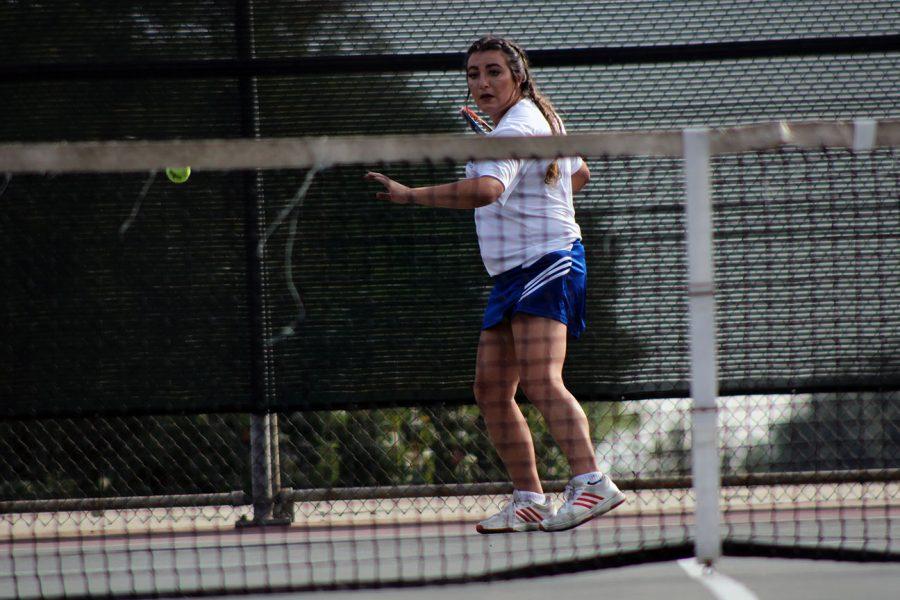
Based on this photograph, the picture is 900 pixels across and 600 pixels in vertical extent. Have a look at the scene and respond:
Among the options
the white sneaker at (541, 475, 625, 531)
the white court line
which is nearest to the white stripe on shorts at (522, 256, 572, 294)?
the white sneaker at (541, 475, 625, 531)

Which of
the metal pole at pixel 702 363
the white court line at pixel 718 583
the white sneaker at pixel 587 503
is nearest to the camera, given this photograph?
the white court line at pixel 718 583

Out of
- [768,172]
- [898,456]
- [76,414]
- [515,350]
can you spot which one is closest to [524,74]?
[515,350]

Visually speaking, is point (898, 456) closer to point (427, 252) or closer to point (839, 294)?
point (839, 294)

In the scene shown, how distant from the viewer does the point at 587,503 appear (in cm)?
367

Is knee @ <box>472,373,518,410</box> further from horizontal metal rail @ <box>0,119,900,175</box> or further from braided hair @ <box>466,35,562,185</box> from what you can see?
horizontal metal rail @ <box>0,119,900,175</box>

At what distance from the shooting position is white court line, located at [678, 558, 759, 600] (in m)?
2.94

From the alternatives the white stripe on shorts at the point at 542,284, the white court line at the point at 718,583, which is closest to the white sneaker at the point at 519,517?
the white court line at the point at 718,583

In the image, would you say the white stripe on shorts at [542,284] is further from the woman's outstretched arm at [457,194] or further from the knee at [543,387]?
the woman's outstretched arm at [457,194]

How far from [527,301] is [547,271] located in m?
0.12

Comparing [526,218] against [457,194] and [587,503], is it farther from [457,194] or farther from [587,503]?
[587,503]

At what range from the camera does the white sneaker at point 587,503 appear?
12.0ft

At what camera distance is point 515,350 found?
388cm

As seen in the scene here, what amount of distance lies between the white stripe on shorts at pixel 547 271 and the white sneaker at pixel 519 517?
0.66 meters

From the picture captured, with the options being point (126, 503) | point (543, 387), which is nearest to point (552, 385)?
point (543, 387)
